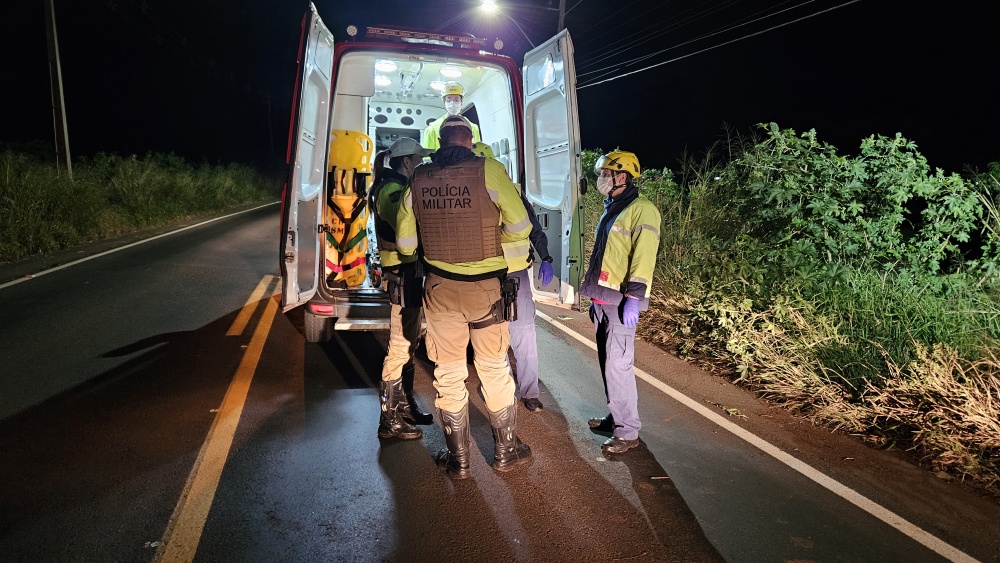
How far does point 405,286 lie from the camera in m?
3.55

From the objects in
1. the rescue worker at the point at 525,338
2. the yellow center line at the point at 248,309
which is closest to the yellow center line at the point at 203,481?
the yellow center line at the point at 248,309

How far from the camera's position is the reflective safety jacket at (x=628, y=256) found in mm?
3359

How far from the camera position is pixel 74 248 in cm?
1077

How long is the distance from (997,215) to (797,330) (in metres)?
1.92

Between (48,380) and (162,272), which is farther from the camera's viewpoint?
(162,272)

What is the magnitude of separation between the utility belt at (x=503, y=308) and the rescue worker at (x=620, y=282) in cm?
65

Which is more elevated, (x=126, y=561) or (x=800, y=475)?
(x=126, y=561)

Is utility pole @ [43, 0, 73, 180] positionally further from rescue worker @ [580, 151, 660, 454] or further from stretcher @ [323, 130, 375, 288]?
rescue worker @ [580, 151, 660, 454]

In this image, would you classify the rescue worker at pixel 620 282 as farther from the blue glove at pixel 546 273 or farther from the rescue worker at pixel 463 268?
the rescue worker at pixel 463 268

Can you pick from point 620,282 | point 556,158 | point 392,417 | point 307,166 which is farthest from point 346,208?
point 620,282

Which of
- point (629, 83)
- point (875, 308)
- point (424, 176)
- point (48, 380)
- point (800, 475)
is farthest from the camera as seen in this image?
point (629, 83)

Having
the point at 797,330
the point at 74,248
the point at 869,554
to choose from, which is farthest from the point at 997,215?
the point at 74,248

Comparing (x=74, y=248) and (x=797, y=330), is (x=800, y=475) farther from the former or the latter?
(x=74, y=248)

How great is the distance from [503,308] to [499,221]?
1.53 feet
